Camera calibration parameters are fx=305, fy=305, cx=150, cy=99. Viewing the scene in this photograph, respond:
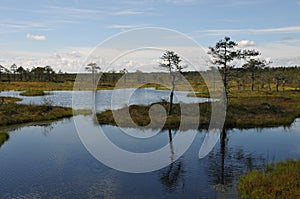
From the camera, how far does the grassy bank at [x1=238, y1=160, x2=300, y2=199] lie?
1836 cm

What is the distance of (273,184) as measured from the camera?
19.7m

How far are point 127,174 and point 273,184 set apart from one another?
10.8 meters

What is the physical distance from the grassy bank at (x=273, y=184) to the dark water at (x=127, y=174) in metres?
0.98

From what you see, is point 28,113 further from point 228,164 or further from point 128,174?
point 228,164

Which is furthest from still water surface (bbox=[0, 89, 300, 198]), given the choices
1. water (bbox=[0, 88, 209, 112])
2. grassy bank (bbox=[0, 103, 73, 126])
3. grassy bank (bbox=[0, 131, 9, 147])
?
water (bbox=[0, 88, 209, 112])

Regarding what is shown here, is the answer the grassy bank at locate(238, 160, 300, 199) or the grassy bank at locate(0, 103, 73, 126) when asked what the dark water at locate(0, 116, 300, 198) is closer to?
the grassy bank at locate(238, 160, 300, 199)

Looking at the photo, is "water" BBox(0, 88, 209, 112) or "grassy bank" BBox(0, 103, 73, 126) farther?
"water" BBox(0, 88, 209, 112)

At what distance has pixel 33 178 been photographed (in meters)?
23.2

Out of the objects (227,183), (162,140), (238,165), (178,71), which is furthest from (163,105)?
(227,183)

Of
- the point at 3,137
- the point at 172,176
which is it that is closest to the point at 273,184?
the point at 172,176

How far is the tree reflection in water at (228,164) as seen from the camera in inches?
875

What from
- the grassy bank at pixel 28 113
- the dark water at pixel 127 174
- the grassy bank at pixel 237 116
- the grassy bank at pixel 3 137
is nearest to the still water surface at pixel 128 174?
the dark water at pixel 127 174

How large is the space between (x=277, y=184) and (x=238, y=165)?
664 cm

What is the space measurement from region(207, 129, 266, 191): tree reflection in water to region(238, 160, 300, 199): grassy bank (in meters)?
1.31
